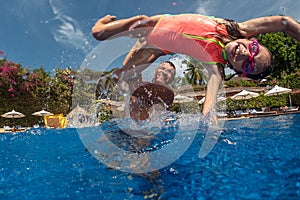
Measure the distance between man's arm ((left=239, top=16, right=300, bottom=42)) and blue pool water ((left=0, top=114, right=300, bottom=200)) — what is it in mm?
1351

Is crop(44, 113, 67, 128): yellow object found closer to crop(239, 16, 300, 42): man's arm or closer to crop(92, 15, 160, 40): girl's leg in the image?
crop(92, 15, 160, 40): girl's leg

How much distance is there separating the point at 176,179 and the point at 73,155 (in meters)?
2.09

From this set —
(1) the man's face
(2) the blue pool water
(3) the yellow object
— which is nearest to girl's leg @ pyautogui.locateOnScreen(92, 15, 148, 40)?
(1) the man's face

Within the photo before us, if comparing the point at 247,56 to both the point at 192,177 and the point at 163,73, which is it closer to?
the point at 163,73

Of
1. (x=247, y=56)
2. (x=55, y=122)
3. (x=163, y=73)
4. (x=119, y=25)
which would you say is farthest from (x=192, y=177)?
(x=55, y=122)

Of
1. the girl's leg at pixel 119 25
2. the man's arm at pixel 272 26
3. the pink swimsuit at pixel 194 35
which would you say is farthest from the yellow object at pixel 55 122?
the man's arm at pixel 272 26

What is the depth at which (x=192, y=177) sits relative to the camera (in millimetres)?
2252

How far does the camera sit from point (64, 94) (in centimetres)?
1866

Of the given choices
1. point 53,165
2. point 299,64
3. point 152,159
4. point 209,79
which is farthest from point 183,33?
point 299,64

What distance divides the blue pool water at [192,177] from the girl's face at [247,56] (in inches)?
36.4

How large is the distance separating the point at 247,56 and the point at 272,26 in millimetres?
498

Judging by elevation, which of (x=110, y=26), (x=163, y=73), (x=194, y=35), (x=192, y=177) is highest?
(x=110, y=26)

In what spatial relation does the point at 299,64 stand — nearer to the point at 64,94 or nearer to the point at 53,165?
the point at 64,94

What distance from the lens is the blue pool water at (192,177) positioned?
1.90m
